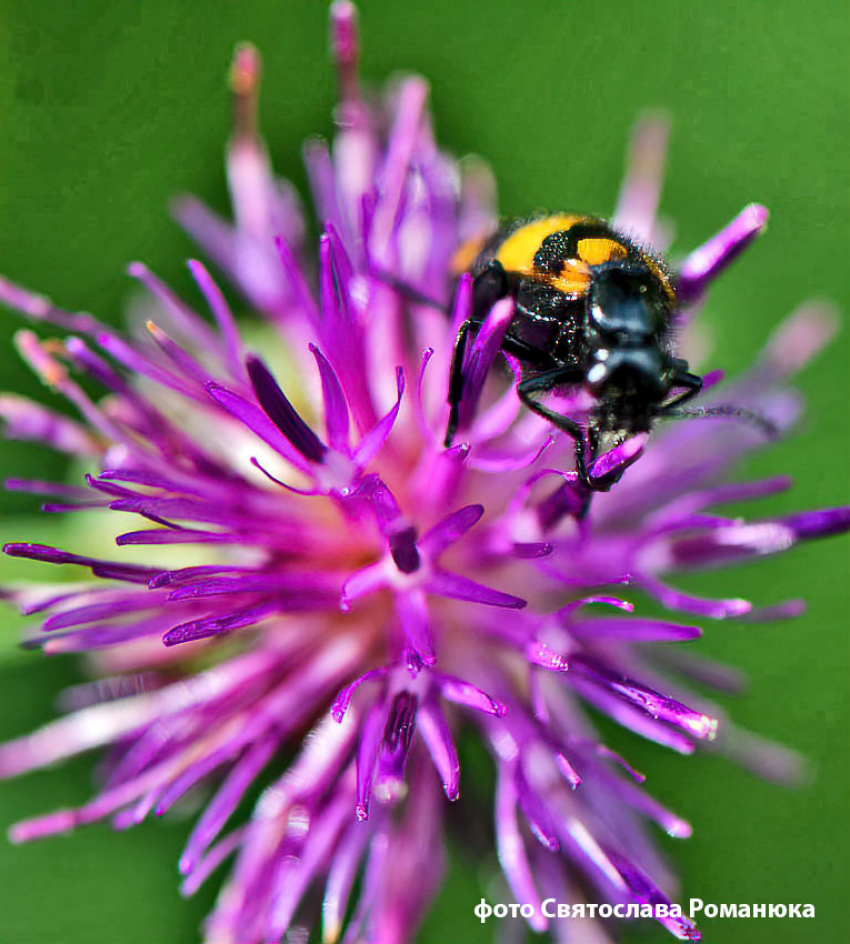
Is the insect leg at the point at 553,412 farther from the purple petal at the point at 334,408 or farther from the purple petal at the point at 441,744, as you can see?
the purple petal at the point at 441,744

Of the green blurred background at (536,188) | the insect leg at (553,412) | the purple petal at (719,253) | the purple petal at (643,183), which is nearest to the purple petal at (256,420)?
the insect leg at (553,412)

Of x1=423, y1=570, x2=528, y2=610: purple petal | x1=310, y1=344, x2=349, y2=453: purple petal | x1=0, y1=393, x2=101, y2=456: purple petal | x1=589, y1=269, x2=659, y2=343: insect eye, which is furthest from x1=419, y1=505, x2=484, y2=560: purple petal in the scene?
x1=0, y1=393, x2=101, y2=456: purple petal

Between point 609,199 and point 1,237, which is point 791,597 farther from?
point 1,237

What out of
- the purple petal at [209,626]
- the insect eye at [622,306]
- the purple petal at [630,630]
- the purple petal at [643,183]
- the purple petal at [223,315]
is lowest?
the purple petal at [209,626]

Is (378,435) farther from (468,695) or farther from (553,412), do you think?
(468,695)

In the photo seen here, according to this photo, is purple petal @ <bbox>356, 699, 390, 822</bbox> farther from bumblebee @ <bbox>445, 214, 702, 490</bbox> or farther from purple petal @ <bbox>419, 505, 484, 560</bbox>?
bumblebee @ <bbox>445, 214, 702, 490</bbox>
